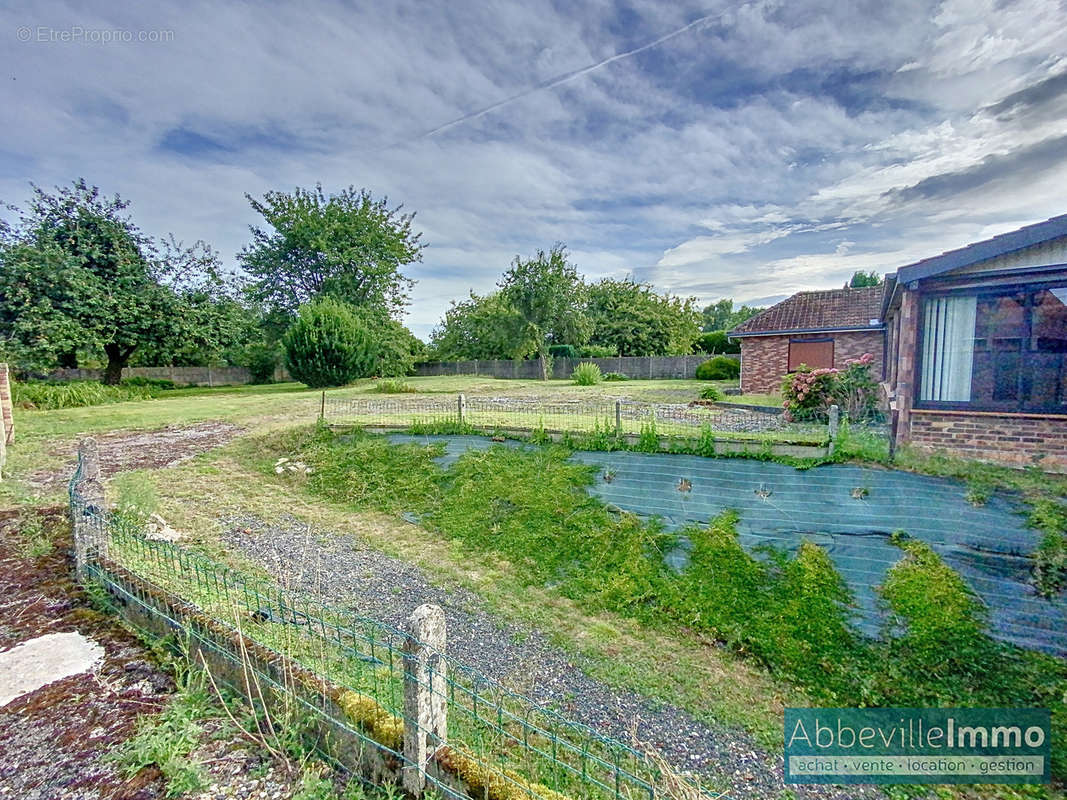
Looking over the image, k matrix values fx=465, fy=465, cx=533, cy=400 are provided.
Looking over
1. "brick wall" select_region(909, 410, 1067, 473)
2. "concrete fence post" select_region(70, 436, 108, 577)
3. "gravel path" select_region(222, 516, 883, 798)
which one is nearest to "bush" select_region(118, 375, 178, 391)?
"gravel path" select_region(222, 516, 883, 798)

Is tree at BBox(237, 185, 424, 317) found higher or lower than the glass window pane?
higher

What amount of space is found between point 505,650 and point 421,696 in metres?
2.34

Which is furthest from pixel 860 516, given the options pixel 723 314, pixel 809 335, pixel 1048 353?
pixel 723 314

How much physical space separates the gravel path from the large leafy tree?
17152 millimetres

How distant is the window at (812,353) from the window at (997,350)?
857cm

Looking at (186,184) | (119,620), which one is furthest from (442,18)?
(119,620)

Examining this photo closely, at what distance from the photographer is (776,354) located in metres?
14.9

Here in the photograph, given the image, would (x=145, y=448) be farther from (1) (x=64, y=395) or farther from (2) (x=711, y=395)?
(2) (x=711, y=395)

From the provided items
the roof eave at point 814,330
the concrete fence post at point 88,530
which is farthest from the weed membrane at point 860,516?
the roof eave at point 814,330

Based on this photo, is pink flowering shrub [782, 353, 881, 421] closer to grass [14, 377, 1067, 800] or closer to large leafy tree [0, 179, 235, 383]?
grass [14, 377, 1067, 800]

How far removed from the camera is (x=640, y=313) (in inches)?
1139

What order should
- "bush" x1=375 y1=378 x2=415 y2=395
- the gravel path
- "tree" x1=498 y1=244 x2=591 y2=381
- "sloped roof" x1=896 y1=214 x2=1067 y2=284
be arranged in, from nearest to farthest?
the gravel path → "sloped roof" x1=896 y1=214 x2=1067 y2=284 → "bush" x1=375 y1=378 x2=415 y2=395 → "tree" x1=498 y1=244 x2=591 y2=381

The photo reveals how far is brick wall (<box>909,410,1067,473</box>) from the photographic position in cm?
512

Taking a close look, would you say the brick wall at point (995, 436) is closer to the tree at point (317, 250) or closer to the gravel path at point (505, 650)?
the gravel path at point (505, 650)
